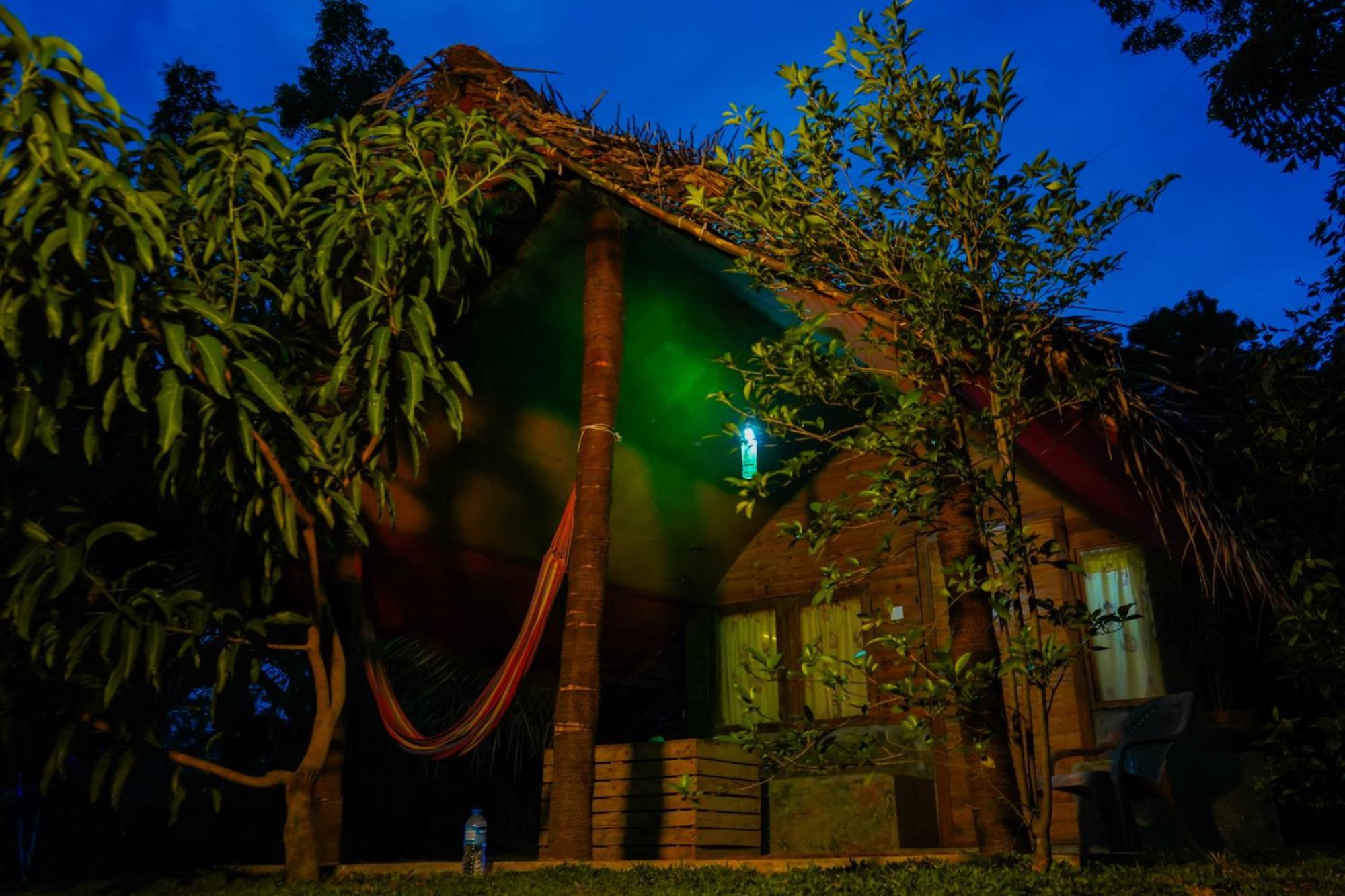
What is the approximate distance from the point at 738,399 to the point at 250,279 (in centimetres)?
434

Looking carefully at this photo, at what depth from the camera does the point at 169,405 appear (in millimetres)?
3145

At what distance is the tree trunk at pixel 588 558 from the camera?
4.57 meters

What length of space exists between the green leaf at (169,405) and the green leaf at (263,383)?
0.77 ft

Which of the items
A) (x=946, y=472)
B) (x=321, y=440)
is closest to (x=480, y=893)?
(x=321, y=440)

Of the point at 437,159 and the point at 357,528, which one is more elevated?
the point at 437,159

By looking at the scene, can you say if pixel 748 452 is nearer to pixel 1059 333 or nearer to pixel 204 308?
pixel 1059 333

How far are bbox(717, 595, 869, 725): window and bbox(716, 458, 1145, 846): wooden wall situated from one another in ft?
0.37

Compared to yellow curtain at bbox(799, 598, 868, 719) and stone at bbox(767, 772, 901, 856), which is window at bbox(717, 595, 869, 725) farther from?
stone at bbox(767, 772, 901, 856)

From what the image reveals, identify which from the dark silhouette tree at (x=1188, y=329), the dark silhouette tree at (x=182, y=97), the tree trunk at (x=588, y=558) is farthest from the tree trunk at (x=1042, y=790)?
the dark silhouette tree at (x=182, y=97)

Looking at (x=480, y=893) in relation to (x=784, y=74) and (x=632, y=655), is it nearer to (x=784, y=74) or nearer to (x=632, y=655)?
(x=784, y=74)

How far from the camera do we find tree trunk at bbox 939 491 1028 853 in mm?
3621

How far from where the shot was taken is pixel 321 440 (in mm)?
4066

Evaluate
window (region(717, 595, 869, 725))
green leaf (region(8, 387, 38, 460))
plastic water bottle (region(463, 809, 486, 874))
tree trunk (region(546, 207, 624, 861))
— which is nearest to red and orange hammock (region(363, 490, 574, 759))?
tree trunk (region(546, 207, 624, 861))

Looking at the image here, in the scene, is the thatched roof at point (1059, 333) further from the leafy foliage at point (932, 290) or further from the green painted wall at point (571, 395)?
the leafy foliage at point (932, 290)
